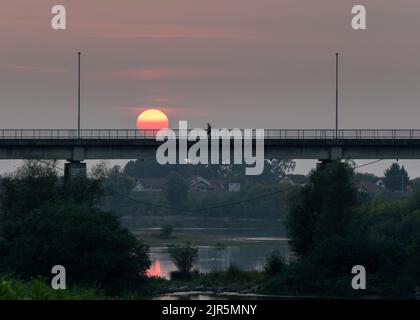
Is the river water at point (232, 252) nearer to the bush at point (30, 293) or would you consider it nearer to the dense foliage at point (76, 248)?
the dense foliage at point (76, 248)

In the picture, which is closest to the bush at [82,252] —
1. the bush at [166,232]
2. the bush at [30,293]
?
the bush at [30,293]

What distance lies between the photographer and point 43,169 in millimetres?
97312

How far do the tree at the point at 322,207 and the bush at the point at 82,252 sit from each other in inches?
808

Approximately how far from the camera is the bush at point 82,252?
253 feet

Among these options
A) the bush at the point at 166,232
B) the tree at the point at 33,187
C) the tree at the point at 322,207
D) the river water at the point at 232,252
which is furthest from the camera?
the bush at the point at 166,232

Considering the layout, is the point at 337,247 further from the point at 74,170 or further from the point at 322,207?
the point at 74,170

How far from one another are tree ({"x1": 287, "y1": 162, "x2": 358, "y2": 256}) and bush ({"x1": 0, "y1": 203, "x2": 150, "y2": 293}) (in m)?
20.5

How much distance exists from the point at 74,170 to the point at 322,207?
21.6m

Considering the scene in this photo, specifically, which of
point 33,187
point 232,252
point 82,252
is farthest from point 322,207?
point 232,252

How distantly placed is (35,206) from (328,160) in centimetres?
2588

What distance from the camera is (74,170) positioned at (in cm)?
9756
